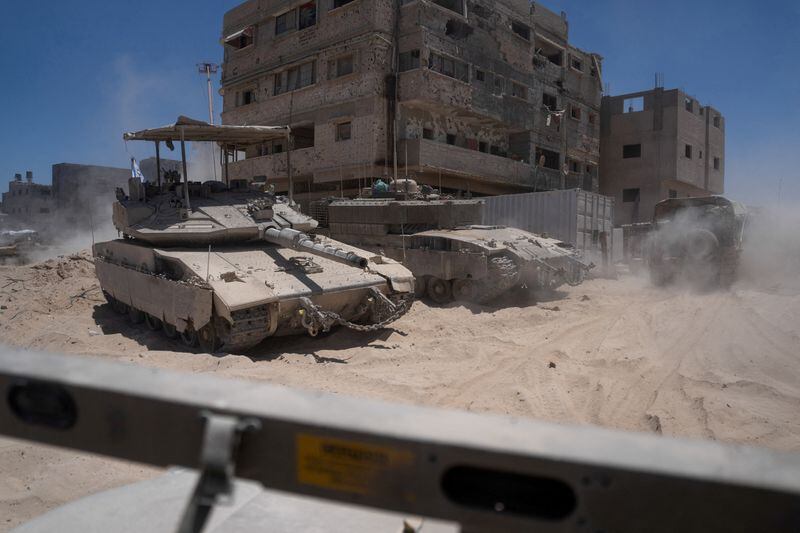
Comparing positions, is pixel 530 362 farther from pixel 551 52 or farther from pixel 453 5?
pixel 551 52

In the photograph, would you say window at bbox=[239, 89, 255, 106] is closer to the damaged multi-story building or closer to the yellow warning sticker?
the damaged multi-story building

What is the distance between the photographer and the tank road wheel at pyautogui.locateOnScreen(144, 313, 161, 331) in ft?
29.4

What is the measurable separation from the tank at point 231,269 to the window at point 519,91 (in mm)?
17500

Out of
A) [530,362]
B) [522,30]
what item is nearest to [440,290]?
[530,362]

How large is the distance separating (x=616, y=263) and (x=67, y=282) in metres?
16.6

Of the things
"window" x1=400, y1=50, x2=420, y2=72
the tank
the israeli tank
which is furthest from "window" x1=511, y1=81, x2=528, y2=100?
the tank

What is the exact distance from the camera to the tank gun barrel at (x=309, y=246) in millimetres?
7602

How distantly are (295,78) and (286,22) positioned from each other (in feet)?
8.75

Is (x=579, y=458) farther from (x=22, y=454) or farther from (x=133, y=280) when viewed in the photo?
(x=133, y=280)

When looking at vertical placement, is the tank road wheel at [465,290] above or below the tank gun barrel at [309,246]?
below

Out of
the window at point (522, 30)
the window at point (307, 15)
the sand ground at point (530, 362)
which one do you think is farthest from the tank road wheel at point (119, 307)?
the window at point (522, 30)

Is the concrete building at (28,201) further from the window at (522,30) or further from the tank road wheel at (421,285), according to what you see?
the tank road wheel at (421,285)

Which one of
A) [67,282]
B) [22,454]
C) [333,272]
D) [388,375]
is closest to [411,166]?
[67,282]

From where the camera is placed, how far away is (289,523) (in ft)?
7.18
